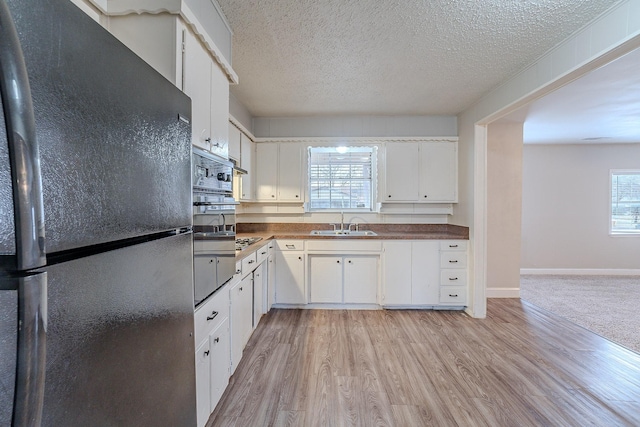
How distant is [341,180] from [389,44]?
2.01 metres

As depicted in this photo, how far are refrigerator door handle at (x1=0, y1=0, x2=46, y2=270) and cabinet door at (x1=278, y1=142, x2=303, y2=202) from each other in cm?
329

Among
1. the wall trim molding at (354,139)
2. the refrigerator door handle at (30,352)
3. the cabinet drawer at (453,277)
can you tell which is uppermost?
the wall trim molding at (354,139)

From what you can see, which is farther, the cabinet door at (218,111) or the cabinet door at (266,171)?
the cabinet door at (266,171)

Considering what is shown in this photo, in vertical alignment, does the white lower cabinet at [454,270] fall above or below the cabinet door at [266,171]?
below

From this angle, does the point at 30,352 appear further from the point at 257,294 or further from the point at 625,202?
the point at 625,202

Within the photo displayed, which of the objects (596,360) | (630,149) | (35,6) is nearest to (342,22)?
(35,6)

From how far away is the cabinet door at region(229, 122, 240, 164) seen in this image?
2.65m

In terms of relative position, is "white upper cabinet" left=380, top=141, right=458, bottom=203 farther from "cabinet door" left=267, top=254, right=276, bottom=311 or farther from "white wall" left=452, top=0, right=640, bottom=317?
"cabinet door" left=267, top=254, right=276, bottom=311

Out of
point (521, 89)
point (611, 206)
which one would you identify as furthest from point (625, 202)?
point (521, 89)

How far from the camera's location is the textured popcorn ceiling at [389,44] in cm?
172

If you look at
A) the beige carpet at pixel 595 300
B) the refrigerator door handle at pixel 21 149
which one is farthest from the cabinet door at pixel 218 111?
the beige carpet at pixel 595 300

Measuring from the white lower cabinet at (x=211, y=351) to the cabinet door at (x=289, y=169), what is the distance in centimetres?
208

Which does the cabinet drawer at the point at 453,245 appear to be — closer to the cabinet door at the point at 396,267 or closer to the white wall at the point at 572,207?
the cabinet door at the point at 396,267

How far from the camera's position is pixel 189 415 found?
95 centimetres
